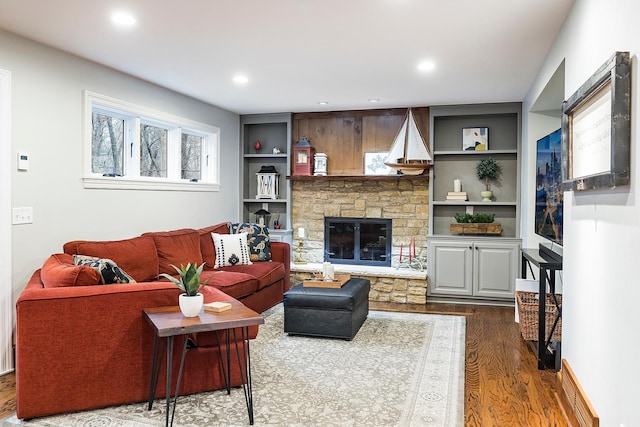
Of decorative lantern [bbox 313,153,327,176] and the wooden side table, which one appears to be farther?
decorative lantern [bbox 313,153,327,176]

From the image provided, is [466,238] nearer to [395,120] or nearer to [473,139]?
[473,139]

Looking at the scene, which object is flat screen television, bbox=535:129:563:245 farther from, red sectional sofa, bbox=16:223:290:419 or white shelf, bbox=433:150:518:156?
red sectional sofa, bbox=16:223:290:419

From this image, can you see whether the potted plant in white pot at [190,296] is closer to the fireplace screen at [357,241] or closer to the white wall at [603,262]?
the white wall at [603,262]

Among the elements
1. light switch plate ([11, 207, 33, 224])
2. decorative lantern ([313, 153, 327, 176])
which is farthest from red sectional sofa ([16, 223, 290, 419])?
decorative lantern ([313, 153, 327, 176])

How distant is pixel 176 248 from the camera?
4758mm

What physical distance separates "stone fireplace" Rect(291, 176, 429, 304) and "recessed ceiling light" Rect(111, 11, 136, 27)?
360 cm

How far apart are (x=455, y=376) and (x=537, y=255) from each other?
1442 mm

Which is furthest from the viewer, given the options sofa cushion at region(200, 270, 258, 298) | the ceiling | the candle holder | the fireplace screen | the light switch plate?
the candle holder

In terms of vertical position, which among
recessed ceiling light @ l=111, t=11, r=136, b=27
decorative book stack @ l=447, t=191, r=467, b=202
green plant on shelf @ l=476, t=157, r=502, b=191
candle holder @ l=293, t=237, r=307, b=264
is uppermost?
recessed ceiling light @ l=111, t=11, r=136, b=27

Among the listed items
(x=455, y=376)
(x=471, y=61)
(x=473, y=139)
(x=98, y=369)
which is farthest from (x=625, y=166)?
(x=473, y=139)

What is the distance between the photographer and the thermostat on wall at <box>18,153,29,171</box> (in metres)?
3.51

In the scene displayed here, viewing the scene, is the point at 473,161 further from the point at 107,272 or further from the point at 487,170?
the point at 107,272

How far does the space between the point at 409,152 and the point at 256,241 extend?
83.5 inches

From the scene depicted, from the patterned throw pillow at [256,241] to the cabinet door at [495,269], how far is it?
2.44m
